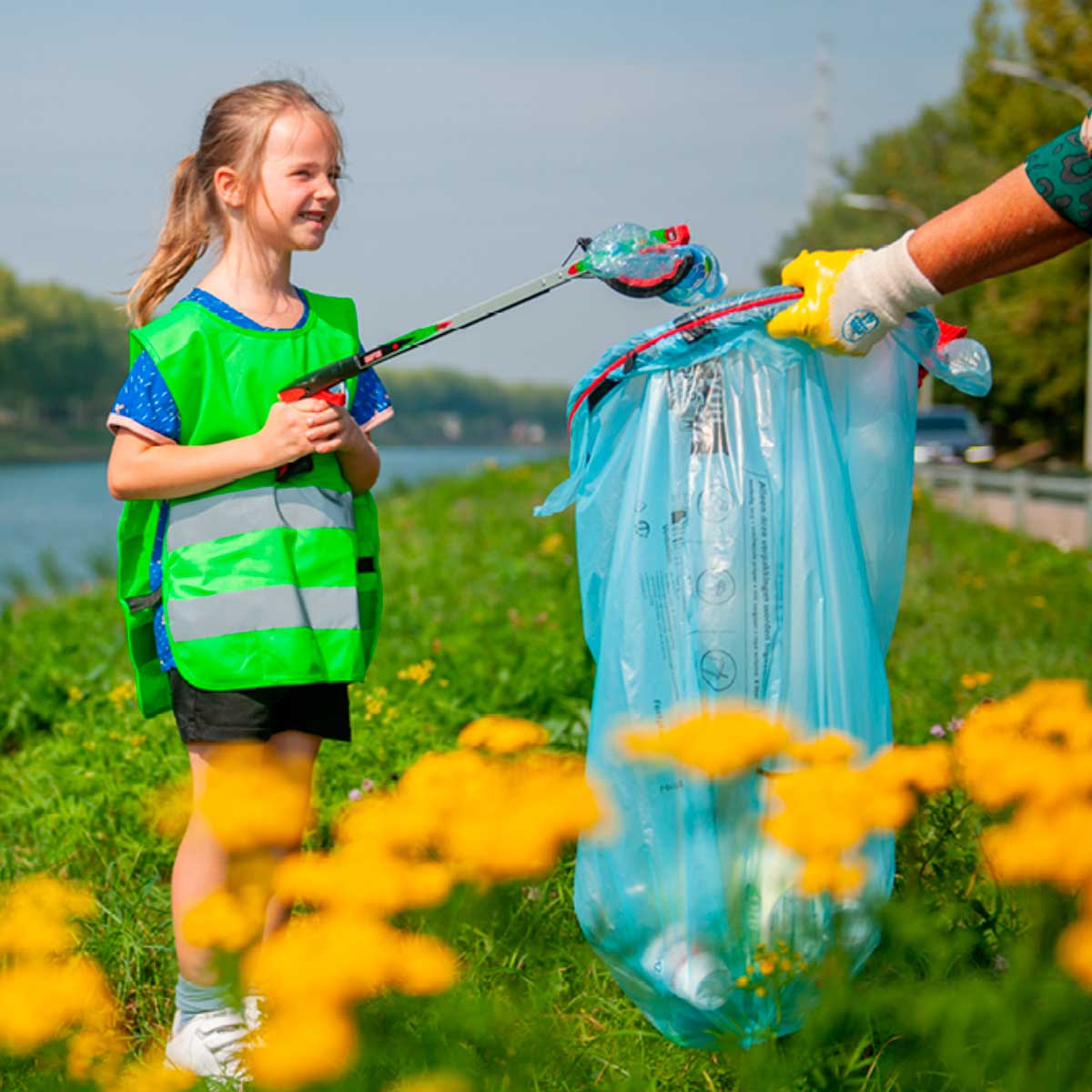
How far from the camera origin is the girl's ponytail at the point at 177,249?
226 centimetres

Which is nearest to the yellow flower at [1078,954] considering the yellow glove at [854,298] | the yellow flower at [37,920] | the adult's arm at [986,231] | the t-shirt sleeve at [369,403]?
the yellow flower at [37,920]

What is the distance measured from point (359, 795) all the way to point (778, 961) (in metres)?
1.53

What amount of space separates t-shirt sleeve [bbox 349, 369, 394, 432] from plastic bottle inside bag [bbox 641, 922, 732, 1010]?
985mm

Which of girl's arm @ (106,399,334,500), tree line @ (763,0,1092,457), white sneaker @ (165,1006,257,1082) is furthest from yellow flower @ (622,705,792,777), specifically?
tree line @ (763,0,1092,457)

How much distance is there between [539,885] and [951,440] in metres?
24.4

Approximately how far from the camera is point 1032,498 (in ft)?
43.7

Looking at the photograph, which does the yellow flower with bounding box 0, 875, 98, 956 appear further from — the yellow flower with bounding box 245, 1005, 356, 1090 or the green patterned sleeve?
the green patterned sleeve

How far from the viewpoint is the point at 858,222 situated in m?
43.8

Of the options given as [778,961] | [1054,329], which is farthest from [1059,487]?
[1054,329]

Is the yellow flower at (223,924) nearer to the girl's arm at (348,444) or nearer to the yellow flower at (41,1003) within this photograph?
the yellow flower at (41,1003)

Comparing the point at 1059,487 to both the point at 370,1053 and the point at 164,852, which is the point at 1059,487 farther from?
the point at 370,1053

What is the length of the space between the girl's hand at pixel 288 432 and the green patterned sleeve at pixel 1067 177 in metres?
1.14

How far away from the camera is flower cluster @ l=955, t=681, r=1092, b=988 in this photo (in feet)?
3.35

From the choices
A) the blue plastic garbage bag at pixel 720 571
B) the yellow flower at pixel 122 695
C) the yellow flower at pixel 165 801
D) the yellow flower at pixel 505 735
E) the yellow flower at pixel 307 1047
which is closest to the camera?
the yellow flower at pixel 307 1047
